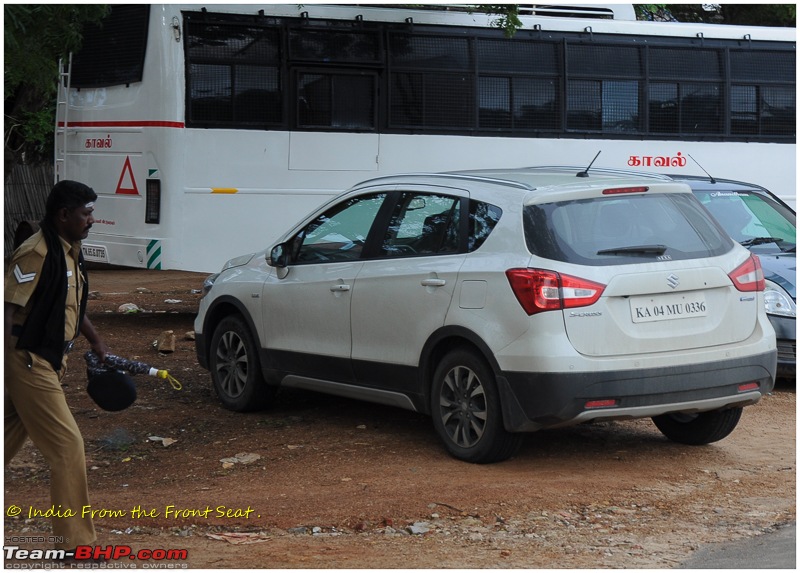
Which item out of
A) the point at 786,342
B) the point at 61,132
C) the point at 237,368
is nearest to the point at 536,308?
the point at 237,368

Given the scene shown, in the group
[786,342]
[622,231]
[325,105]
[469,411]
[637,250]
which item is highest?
[325,105]

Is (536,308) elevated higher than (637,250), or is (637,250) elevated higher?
(637,250)

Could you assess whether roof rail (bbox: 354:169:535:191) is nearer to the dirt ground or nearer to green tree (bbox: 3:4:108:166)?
the dirt ground

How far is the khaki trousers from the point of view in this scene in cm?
559

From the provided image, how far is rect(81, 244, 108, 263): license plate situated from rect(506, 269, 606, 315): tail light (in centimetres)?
813

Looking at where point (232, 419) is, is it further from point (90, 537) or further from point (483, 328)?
point (90, 537)

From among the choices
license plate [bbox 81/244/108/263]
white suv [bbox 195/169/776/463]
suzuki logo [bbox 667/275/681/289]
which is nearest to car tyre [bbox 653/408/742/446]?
white suv [bbox 195/169/776/463]

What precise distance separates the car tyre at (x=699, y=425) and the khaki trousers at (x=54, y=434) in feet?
13.2

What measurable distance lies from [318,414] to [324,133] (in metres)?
5.38

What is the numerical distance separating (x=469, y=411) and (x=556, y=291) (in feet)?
3.47

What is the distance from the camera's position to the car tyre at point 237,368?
30.5 ft

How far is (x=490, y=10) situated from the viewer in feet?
47.1

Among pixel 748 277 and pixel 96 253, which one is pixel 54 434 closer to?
pixel 748 277

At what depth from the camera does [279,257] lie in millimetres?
9086
